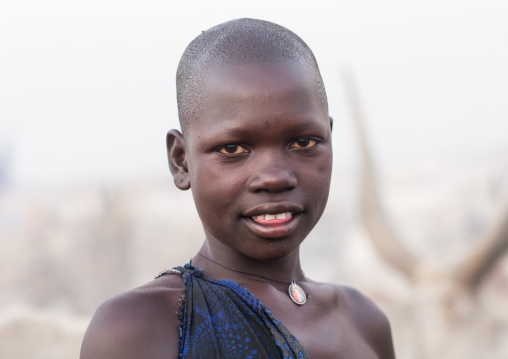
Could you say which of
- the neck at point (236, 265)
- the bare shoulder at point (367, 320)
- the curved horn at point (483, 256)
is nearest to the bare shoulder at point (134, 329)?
the neck at point (236, 265)

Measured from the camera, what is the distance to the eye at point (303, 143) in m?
1.33

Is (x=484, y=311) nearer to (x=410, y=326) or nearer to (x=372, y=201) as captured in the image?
(x=410, y=326)

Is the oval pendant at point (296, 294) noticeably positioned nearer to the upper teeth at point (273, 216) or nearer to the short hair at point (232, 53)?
the upper teeth at point (273, 216)

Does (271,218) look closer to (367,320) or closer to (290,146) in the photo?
(290,146)

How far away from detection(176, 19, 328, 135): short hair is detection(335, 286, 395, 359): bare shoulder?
394 millimetres

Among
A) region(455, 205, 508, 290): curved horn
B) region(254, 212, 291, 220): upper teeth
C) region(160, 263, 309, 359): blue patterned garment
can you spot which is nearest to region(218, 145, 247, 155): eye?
region(254, 212, 291, 220): upper teeth

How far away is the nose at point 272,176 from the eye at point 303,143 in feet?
0.17

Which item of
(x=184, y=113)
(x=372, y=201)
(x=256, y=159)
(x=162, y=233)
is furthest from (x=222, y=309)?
(x=162, y=233)

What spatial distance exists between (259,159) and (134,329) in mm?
318

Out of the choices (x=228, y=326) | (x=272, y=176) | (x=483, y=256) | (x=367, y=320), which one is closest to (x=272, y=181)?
(x=272, y=176)

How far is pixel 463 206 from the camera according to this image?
34.1ft

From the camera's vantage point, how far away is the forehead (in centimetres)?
129

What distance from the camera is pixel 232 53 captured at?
135 centimetres

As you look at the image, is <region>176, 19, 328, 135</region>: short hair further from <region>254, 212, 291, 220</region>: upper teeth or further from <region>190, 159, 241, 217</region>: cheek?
<region>254, 212, 291, 220</region>: upper teeth
